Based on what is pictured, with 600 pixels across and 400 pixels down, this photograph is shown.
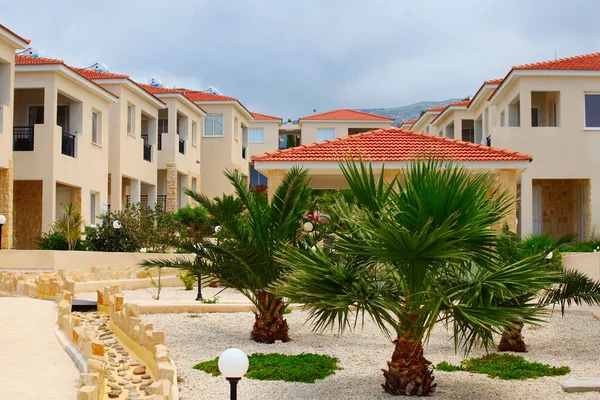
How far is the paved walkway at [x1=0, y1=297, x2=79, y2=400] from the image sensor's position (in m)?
7.64

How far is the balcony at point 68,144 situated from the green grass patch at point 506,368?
19653 millimetres

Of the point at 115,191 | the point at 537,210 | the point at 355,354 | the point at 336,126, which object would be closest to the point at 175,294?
the point at 355,354

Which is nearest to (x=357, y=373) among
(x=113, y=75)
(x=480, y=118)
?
(x=113, y=75)

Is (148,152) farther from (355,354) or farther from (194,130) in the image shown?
(355,354)

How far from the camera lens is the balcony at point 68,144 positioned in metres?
27.4

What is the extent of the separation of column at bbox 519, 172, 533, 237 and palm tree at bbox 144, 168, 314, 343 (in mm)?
15052

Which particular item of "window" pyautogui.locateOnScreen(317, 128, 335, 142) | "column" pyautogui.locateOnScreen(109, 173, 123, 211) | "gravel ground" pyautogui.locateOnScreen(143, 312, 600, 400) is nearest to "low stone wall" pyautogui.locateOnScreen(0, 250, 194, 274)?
"gravel ground" pyautogui.locateOnScreen(143, 312, 600, 400)

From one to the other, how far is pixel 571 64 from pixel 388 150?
1027 cm

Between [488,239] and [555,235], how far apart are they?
21172 millimetres

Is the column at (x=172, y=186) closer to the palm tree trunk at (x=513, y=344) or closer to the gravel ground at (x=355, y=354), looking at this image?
the gravel ground at (x=355, y=354)

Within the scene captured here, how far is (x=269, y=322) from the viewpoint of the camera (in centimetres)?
1300

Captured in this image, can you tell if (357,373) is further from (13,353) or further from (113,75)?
(113,75)

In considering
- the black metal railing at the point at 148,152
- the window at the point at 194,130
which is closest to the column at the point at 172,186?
the black metal railing at the point at 148,152

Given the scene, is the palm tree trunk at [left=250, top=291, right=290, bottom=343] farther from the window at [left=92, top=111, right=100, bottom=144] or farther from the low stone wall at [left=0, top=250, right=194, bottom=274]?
the window at [left=92, top=111, right=100, bottom=144]
